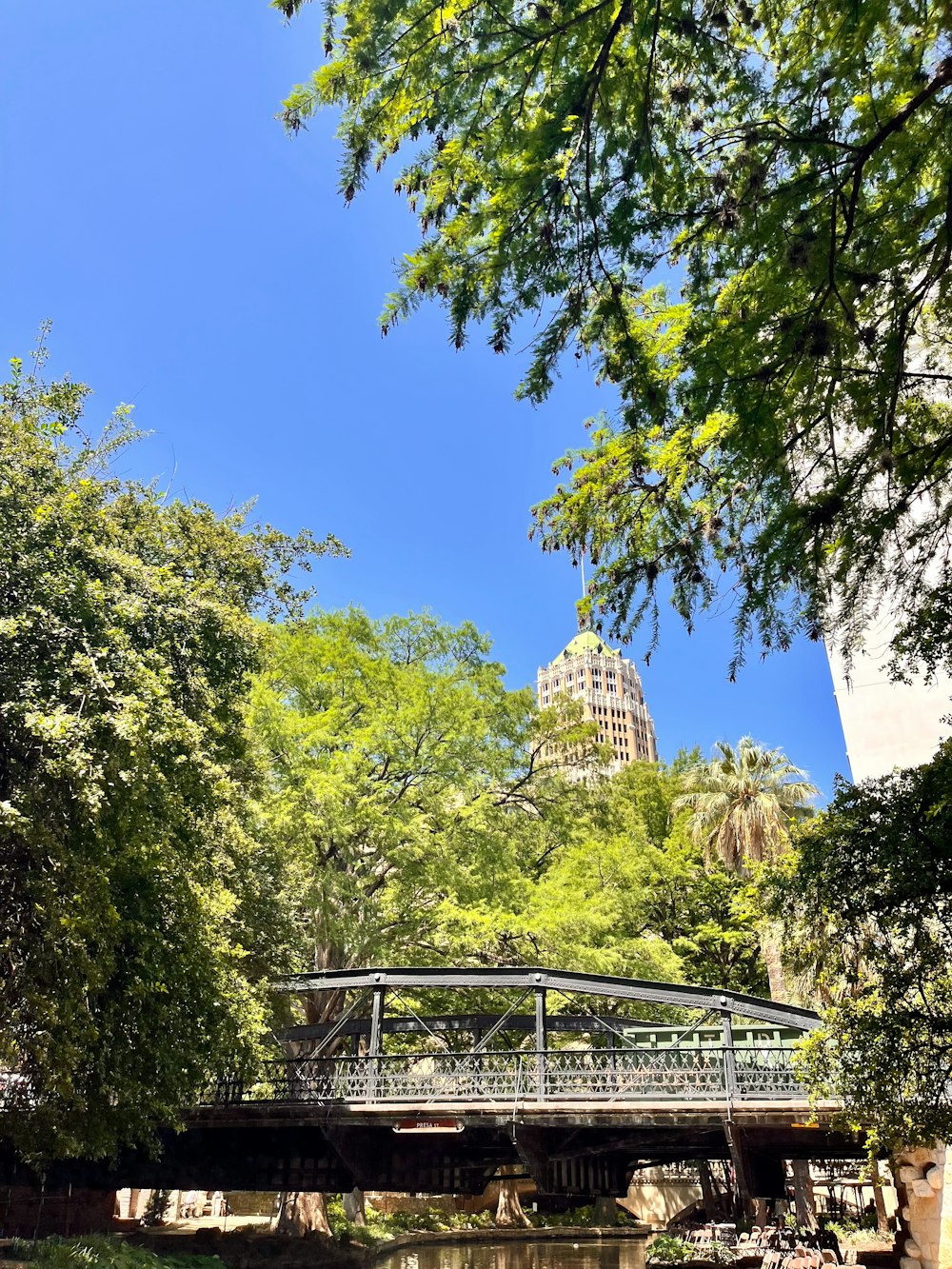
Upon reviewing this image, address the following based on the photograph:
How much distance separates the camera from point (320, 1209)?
2147cm

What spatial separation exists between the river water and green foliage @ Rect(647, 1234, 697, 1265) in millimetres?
959

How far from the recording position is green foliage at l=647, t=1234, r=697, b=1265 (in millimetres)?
22062

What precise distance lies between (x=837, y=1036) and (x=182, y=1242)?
64.1ft

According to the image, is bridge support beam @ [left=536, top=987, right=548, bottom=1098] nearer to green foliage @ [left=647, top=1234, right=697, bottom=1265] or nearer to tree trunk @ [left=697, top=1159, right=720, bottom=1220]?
green foliage @ [left=647, top=1234, right=697, bottom=1265]

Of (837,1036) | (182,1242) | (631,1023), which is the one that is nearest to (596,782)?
(631,1023)

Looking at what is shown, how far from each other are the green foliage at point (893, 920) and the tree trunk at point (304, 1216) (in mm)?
17332

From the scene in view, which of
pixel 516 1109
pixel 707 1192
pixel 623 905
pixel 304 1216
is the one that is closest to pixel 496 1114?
pixel 516 1109

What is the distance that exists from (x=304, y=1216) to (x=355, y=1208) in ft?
17.9

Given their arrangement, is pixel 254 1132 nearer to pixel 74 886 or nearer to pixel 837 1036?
pixel 74 886

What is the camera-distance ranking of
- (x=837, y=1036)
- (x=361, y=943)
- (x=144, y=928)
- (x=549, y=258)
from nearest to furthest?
(x=549, y=258) → (x=837, y=1036) → (x=144, y=928) → (x=361, y=943)

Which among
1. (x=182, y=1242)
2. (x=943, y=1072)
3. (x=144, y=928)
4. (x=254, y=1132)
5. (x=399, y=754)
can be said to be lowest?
(x=182, y=1242)

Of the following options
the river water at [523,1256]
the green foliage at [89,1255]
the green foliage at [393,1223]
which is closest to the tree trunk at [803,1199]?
the river water at [523,1256]

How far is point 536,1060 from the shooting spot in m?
16.5

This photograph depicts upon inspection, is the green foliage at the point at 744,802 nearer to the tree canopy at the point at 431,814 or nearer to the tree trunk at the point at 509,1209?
the tree canopy at the point at 431,814
